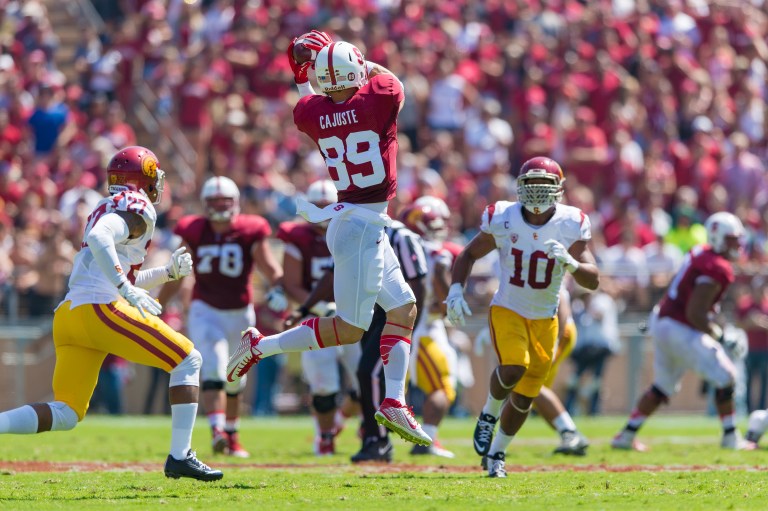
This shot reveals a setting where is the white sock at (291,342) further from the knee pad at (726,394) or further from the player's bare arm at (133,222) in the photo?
the knee pad at (726,394)

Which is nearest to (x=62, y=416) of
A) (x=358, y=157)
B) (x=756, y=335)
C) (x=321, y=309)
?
(x=358, y=157)

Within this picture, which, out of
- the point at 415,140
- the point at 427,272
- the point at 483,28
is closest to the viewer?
the point at 427,272

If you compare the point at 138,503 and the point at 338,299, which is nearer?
the point at 138,503

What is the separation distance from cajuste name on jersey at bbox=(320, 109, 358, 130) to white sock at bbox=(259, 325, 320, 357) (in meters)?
1.18

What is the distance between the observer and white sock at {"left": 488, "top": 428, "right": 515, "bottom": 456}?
8.38 m

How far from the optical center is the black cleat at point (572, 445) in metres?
10.5

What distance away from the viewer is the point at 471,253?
8.59 m

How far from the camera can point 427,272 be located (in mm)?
10531

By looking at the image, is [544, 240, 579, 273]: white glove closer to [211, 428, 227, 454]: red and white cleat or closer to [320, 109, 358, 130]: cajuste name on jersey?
[320, 109, 358, 130]: cajuste name on jersey

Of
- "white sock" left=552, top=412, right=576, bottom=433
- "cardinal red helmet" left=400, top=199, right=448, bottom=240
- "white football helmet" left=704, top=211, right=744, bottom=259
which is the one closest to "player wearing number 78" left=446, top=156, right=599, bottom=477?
"white sock" left=552, top=412, right=576, bottom=433

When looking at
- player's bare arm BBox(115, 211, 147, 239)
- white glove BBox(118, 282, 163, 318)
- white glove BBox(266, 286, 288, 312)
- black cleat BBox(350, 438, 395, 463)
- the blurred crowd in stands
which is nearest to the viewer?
white glove BBox(118, 282, 163, 318)

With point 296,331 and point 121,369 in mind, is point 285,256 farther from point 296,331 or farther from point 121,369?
point 121,369

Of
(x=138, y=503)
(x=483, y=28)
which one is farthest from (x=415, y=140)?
(x=138, y=503)

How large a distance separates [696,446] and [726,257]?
1.65 m
